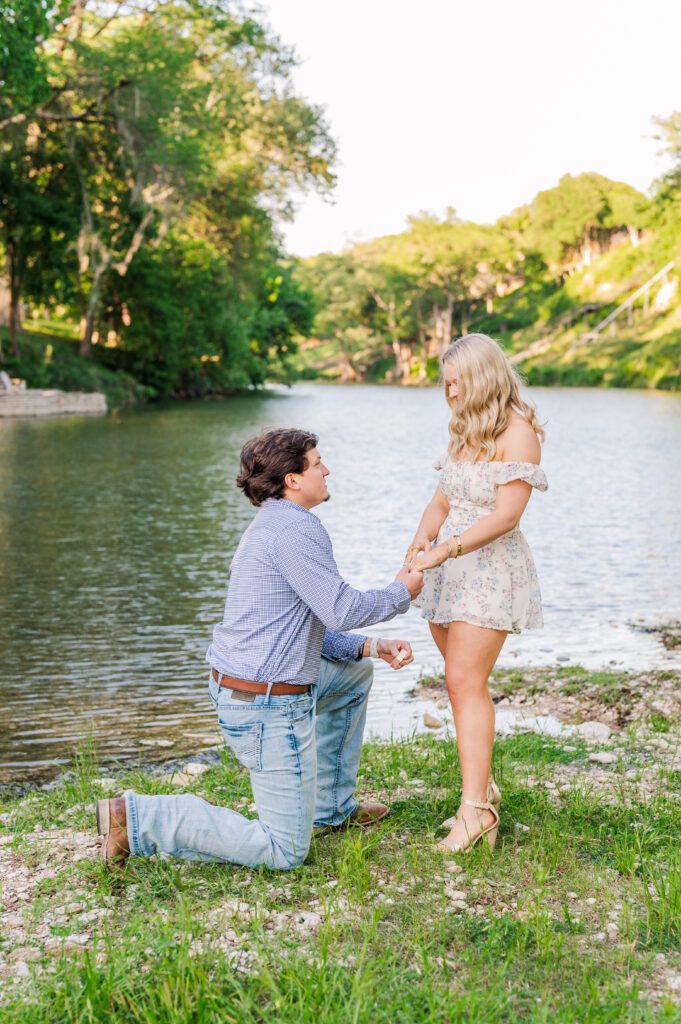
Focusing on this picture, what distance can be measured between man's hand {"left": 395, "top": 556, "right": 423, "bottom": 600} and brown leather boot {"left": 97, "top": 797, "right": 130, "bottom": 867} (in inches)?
51.0

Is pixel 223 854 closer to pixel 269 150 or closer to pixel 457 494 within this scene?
pixel 457 494

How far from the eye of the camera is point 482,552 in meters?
4.01

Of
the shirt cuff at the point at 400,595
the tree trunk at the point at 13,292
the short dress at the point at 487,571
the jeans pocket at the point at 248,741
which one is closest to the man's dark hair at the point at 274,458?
the shirt cuff at the point at 400,595

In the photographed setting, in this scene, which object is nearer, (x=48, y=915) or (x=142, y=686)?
(x=48, y=915)

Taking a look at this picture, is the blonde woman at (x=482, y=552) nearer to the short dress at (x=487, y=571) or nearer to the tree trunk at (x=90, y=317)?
the short dress at (x=487, y=571)

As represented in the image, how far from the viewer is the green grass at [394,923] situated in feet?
8.80

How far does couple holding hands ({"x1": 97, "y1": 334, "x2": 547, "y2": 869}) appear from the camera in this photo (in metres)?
3.64

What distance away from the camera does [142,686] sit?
721 centimetres

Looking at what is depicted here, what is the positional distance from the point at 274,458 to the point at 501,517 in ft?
2.95

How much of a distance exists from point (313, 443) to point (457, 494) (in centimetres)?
65

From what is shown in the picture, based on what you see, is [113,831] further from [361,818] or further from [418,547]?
[418,547]

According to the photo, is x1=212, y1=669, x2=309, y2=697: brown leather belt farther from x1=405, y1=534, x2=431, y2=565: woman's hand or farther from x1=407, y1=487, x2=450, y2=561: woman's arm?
x1=407, y1=487, x2=450, y2=561: woman's arm

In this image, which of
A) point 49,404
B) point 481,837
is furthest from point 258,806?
point 49,404

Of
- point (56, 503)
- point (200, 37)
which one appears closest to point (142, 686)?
point (56, 503)
